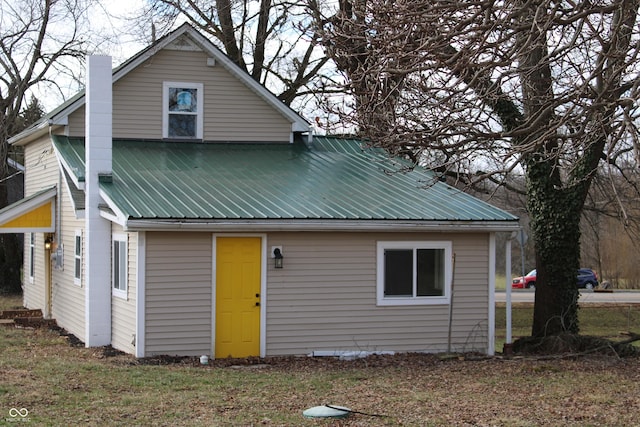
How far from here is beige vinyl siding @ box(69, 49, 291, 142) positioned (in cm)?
1831

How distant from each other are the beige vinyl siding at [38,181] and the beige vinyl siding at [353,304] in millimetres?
7236

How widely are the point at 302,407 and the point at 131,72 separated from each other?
10366 mm

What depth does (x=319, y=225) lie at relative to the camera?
14891 mm

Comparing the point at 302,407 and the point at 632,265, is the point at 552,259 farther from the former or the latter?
the point at 632,265

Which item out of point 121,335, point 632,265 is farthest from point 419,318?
point 632,265

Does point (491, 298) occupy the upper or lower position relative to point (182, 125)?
lower

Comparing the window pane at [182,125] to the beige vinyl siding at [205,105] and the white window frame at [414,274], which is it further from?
the white window frame at [414,274]

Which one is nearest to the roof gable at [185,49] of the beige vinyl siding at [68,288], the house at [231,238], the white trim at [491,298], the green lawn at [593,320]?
the house at [231,238]

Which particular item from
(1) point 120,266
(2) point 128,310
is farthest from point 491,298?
(1) point 120,266

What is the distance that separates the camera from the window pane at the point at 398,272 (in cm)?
1587

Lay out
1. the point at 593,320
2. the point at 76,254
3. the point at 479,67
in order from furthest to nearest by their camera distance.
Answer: the point at 593,320 → the point at 76,254 → the point at 479,67

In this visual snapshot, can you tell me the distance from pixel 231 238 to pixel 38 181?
888 cm

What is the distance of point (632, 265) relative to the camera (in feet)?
160

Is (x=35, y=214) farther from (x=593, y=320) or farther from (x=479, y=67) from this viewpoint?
(x=593, y=320)
